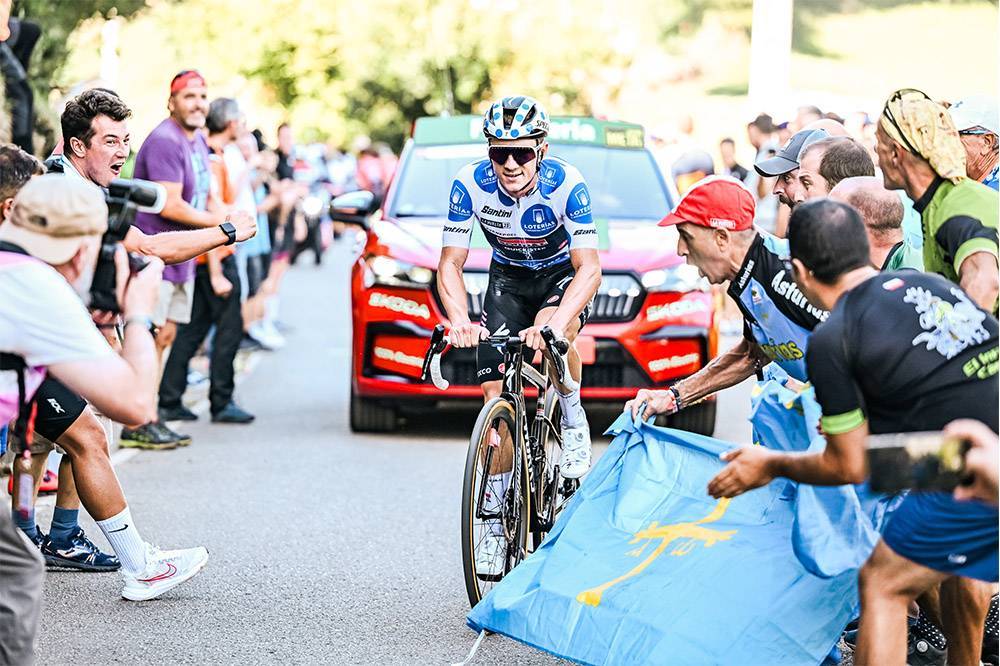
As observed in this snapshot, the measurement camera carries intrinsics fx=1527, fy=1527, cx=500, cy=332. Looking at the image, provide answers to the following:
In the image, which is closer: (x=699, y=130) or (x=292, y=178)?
(x=292, y=178)

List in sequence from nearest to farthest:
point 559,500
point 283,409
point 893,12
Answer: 1. point 559,500
2. point 283,409
3. point 893,12

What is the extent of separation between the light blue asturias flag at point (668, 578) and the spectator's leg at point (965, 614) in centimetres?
30

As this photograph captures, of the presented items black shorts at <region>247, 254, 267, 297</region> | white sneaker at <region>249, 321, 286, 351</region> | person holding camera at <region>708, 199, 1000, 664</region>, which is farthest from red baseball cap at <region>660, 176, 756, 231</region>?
white sneaker at <region>249, 321, 286, 351</region>

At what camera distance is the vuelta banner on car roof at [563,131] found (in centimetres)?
1120

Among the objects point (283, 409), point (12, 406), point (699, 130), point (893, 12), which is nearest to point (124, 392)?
point (12, 406)

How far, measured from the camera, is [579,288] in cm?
655

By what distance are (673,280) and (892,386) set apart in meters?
5.96

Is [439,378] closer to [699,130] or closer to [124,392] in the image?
[124,392]

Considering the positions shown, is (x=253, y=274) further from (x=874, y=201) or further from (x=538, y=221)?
(x=874, y=201)

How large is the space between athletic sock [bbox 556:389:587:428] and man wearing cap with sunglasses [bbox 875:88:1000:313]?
2.14 m

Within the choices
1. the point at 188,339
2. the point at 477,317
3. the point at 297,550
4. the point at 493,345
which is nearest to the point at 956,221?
the point at 493,345

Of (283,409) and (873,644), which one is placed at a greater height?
(873,644)

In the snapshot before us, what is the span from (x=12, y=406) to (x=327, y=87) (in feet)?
159

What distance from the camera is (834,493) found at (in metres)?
4.81
